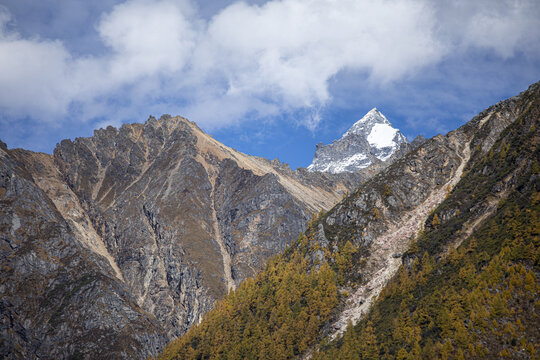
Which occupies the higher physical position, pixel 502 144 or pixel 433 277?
pixel 502 144

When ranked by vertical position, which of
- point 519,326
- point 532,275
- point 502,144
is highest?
point 502,144

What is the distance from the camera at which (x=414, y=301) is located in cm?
14738

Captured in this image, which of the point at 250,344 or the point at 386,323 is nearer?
the point at 386,323

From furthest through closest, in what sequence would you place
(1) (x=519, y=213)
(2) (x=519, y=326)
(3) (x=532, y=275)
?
(1) (x=519, y=213) → (3) (x=532, y=275) → (2) (x=519, y=326)

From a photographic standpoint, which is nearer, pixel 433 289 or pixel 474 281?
pixel 474 281

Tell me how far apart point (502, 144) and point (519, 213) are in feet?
197

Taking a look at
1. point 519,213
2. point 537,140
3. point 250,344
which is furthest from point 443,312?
point 250,344

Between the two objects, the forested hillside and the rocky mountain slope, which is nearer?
the forested hillside

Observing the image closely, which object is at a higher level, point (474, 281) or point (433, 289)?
point (433, 289)

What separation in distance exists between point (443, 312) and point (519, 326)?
906 inches

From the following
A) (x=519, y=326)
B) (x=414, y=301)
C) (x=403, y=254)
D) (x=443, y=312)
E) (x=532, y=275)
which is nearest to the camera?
(x=519, y=326)

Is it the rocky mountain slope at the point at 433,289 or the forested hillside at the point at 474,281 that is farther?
the rocky mountain slope at the point at 433,289

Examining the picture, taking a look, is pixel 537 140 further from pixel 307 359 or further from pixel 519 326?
pixel 307 359

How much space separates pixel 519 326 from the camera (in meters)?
108
